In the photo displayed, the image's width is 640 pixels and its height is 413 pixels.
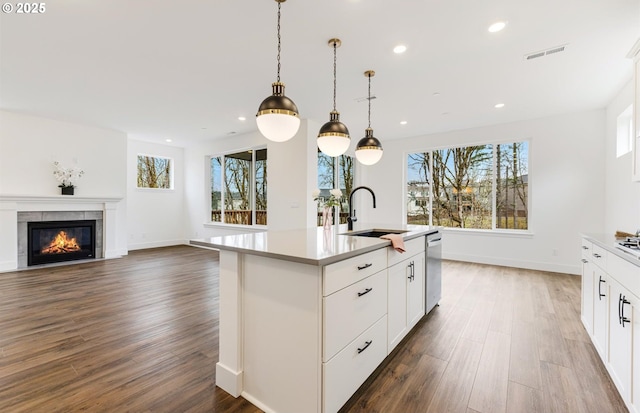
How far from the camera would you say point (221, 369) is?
1.85 metres

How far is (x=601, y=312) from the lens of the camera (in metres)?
2.15

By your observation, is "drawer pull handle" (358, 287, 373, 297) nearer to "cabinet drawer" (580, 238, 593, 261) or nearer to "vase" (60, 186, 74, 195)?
"cabinet drawer" (580, 238, 593, 261)

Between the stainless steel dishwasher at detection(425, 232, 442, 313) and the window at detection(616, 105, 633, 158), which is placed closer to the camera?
the stainless steel dishwasher at detection(425, 232, 442, 313)

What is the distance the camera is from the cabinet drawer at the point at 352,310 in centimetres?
150

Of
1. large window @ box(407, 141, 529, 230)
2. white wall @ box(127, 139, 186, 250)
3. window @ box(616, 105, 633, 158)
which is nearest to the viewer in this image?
window @ box(616, 105, 633, 158)

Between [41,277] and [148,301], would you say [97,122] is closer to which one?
[41,277]

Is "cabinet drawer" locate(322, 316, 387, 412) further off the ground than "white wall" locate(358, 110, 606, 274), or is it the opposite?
"white wall" locate(358, 110, 606, 274)

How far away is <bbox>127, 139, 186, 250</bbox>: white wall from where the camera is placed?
7.06 meters

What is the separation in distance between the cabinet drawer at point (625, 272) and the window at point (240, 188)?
5.50 m

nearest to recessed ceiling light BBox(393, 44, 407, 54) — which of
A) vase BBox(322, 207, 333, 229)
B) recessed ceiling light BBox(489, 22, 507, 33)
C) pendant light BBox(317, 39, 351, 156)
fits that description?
pendant light BBox(317, 39, 351, 156)

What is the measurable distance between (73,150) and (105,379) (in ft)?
18.4

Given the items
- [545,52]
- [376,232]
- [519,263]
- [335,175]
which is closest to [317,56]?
[376,232]

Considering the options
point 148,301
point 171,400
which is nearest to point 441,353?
point 171,400

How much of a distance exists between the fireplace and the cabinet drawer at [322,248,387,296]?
256 inches
